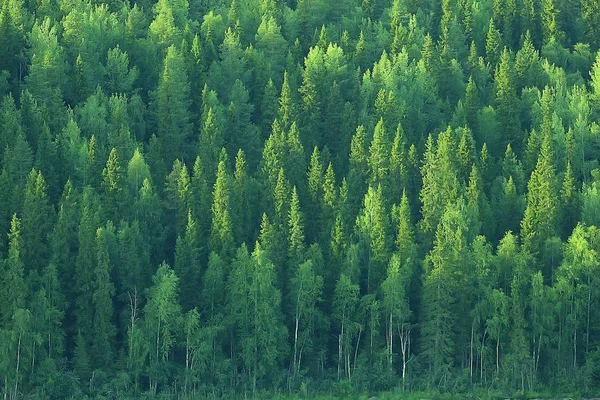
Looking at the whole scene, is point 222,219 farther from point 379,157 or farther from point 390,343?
point 379,157

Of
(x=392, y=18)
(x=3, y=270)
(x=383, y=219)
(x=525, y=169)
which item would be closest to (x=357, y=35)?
(x=392, y=18)

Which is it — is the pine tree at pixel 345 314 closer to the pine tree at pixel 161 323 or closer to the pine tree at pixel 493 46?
the pine tree at pixel 161 323

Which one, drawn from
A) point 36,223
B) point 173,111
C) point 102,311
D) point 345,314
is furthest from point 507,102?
point 102,311

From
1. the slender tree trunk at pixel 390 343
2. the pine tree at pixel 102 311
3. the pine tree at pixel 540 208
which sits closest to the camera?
the pine tree at pixel 102 311

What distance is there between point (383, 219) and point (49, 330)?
83.7ft

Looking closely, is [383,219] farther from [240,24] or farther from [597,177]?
[240,24]

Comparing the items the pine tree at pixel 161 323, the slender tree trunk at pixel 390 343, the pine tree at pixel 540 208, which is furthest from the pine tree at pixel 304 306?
the pine tree at pixel 540 208

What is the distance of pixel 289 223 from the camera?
110m

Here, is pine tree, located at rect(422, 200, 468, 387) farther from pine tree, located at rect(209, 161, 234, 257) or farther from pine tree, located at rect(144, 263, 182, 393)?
pine tree, located at rect(144, 263, 182, 393)

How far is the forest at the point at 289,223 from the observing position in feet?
333

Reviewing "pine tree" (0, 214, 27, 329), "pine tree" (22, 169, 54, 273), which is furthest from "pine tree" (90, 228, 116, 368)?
"pine tree" (0, 214, 27, 329)

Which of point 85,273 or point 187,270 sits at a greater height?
point 187,270

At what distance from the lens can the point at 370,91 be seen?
135875 millimetres

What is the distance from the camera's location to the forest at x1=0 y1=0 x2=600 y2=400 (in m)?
101
